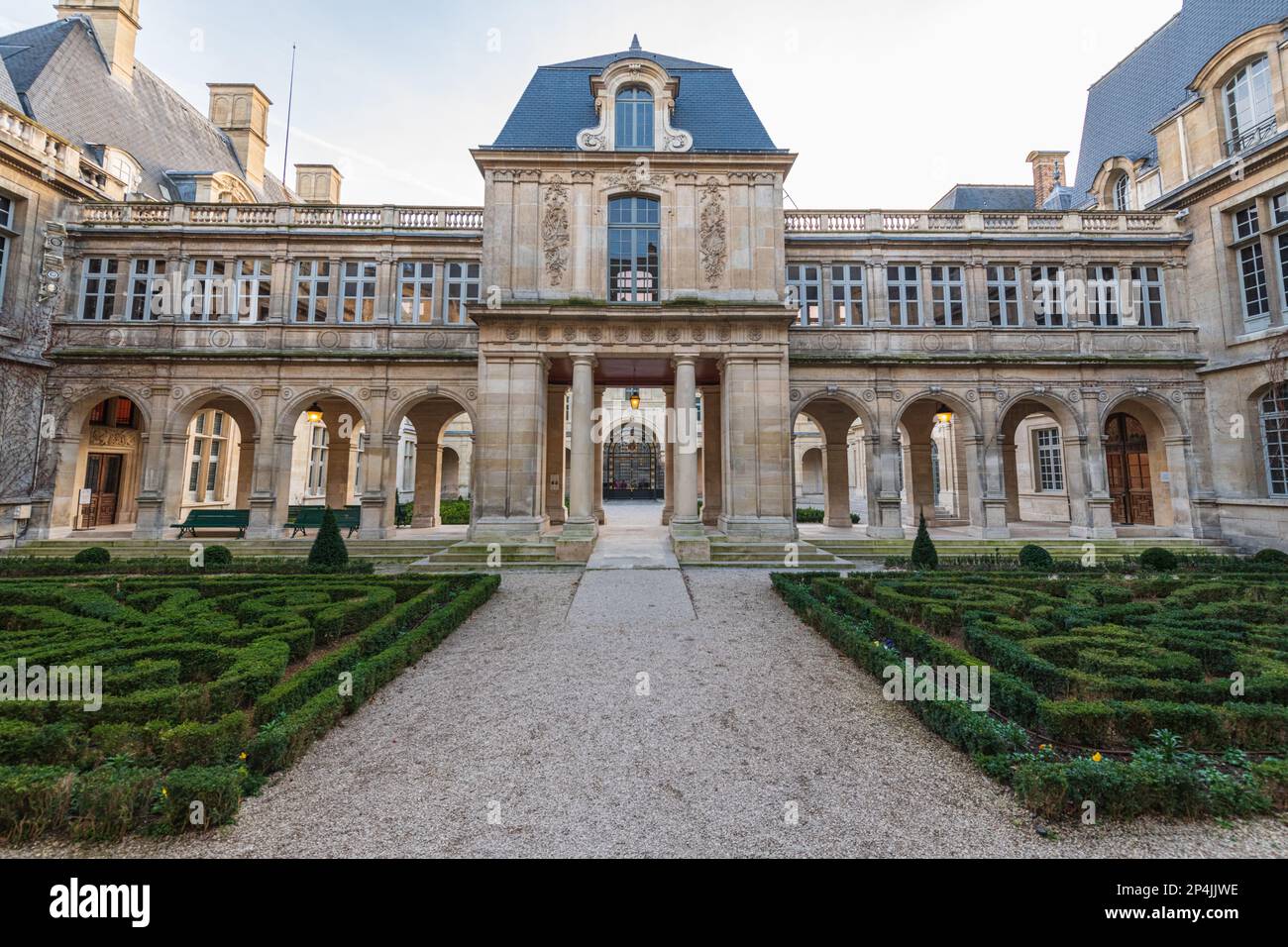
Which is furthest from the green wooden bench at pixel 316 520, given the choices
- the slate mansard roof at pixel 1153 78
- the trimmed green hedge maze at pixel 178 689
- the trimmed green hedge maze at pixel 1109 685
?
the slate mansard roof at pixel 1153 78

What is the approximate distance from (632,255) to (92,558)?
17.1 meters

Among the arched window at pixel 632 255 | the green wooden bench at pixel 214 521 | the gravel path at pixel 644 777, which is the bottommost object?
the gravel path at pixel 644 777

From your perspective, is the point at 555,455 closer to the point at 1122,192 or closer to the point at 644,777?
the point at 644,777

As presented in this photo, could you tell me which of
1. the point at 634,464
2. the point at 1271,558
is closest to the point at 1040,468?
the point at 1271,558

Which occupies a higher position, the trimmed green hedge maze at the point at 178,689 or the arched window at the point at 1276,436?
the arched window at the point at 1276,436

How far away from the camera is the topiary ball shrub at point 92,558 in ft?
43.4

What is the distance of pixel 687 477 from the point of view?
15727 mm

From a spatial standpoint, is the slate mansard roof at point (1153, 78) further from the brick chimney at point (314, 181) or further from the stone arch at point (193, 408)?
the brick chimney at point (314, 181)

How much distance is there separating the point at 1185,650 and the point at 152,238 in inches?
1137

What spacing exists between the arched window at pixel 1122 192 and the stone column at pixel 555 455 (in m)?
24.3

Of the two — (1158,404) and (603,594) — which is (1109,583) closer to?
(603,594)

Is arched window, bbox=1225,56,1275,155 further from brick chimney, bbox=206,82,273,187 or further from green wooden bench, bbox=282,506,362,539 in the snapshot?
brick chimney, bbox=206,82,273,187
